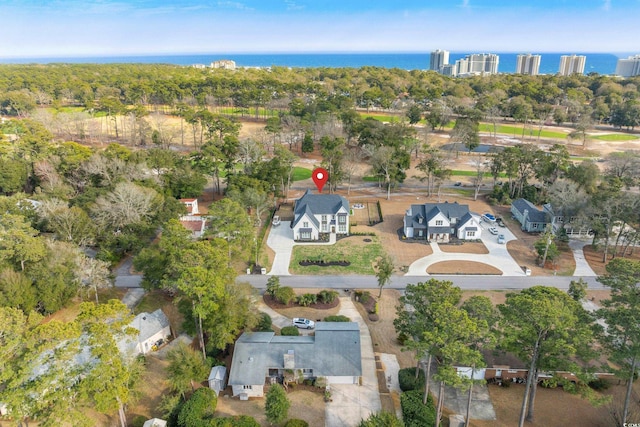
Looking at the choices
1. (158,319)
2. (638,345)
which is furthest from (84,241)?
(638,345)

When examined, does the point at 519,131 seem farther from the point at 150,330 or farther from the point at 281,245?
the point at 150,330

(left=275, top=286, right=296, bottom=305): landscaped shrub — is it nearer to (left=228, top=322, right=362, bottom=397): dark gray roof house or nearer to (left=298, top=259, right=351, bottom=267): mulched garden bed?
(left=228, top=322, right=362, bottom=397): dark gray roof house

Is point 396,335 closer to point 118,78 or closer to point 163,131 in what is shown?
point 163,131

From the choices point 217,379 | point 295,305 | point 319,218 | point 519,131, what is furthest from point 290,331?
point 519,131

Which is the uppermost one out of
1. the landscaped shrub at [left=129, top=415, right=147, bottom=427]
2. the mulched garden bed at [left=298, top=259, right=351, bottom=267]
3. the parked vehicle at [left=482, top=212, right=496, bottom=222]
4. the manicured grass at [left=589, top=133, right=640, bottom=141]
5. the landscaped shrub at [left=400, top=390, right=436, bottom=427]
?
the manicured grass at [left=589, top=133, right=640, bottom=141]

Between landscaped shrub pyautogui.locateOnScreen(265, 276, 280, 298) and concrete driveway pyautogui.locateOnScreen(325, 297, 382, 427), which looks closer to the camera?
concrete driveway pyautogui.locateOnScreen(325, 297, 382, 427)

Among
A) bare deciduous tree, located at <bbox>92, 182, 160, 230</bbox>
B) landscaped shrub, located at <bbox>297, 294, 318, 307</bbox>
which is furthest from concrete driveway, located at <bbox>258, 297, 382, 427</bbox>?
bare deciduous tree, located at <bbox>92, 182, 160, 230</bbox>
